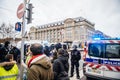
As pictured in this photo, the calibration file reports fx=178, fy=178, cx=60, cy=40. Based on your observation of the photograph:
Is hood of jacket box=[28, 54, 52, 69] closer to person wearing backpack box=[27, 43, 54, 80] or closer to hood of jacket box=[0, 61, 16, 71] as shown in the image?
person wearing backpack box=[27, 43, 54, 80]

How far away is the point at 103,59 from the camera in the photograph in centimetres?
708

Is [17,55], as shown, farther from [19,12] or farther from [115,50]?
[115,50]

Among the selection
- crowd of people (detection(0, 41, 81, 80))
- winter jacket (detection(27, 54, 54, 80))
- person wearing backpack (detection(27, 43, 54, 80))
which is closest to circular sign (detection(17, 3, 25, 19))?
crowd of people (detection(0, 41, 81, 80))

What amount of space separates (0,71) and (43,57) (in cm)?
142

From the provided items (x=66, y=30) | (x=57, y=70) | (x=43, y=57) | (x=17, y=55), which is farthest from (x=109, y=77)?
(x=66, y=30)

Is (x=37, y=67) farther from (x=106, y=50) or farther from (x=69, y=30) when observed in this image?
(x=69, y=30)

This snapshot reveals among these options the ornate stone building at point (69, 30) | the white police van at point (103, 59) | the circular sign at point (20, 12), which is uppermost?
the ornate stone building at point (69, 30)

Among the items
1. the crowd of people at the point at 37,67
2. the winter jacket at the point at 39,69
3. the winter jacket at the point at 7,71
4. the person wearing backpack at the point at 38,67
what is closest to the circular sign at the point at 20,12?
the crowd of people at the point at 37,67

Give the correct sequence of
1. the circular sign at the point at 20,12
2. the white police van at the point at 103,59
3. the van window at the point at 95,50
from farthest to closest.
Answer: the van window at the point at 95,50 → the white police van at the point at 103,59 → the circular sign at the point at 20,12

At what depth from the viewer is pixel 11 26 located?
51.4m

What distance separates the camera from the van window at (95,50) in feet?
23.7

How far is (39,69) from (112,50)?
16.2 ft

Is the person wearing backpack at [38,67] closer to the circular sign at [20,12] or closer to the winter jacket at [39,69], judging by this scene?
the winter jacket at [39,69]

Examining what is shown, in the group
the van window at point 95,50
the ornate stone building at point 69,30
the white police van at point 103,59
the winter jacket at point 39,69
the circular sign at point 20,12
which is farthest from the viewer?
the ornate stone building at point 69,30
